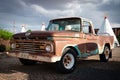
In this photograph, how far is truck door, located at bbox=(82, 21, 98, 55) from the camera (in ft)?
24.2

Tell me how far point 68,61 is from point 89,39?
5.52ft

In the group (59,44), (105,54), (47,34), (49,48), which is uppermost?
(47,34)

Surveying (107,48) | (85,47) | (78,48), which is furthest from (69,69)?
(107,48)

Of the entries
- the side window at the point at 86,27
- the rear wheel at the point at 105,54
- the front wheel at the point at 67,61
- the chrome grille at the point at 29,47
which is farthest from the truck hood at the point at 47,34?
the rear wheel at the point at 105,54

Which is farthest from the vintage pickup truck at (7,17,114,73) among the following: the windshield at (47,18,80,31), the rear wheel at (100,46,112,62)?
the rear wheel at (100,46,112,62)

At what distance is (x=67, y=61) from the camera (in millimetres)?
6293

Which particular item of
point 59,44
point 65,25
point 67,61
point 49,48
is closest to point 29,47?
point 49,48

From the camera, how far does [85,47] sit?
7.20m

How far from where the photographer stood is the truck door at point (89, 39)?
7390 millimetres

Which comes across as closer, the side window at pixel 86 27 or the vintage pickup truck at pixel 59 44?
the vintage pickup truck at pixel 59 44

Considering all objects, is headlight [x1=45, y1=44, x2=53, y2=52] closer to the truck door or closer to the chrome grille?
the chrome grille

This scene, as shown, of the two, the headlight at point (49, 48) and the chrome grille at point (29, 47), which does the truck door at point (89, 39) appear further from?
the chrome grille at point (29, 47)

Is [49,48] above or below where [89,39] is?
below

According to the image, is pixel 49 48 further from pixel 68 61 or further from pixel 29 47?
pixel 68 61
